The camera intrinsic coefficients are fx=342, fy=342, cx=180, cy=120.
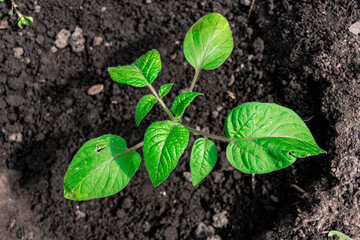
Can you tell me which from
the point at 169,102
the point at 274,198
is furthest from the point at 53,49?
the point at 274,198

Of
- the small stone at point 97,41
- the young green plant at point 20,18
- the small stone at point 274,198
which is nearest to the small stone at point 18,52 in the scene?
the young green plant at point 20,18

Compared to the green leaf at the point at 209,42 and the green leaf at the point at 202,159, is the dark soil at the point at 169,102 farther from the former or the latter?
the green leaf at the point at 202,159

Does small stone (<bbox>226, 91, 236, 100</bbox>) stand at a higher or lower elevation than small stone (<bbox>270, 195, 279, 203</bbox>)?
higher

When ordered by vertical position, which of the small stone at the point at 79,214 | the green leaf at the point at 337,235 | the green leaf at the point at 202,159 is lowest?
the small stone at the point at 79,214

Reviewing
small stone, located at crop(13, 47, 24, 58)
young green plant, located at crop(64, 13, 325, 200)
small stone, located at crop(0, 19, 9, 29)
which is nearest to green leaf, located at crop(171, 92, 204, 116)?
young green plant, located at crop(64, 13, 325, 200)

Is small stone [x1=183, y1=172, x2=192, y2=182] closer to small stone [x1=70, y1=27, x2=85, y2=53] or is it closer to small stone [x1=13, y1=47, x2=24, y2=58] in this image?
small stone [x1=70, y1=27, x2=85, y2=53]
